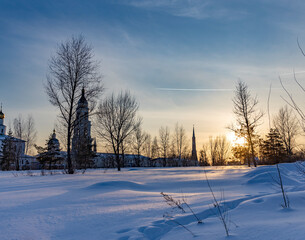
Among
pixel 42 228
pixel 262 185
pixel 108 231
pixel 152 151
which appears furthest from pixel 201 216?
pixel 152 151

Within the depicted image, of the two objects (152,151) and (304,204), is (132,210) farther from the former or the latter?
(152,151)

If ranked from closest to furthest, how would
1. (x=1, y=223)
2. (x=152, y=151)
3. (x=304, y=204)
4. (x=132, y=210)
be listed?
(x=1, y=223), (x=304, y=204), (x=132, y=210), (x=152, y=151)

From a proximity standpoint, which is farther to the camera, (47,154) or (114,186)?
(47,154)

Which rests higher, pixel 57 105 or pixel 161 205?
pixel 57 105

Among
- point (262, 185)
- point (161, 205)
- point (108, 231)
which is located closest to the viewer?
point (108, 231)

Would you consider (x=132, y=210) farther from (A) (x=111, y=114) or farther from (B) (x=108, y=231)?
(A) (x=111, y=114)

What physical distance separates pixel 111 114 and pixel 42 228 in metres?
21.6

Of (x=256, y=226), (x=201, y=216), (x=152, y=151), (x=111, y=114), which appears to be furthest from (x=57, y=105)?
(x=152, y=151)

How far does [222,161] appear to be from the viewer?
2205 cm

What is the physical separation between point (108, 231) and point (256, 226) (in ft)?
4.96

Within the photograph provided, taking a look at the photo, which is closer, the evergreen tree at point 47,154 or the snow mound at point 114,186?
the snow mound at point 114,186

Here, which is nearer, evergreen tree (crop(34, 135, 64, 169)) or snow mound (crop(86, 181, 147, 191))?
snow mound (crop(86, 181, 147, 191))

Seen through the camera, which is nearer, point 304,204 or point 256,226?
point 256,226

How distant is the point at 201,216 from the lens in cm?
281
